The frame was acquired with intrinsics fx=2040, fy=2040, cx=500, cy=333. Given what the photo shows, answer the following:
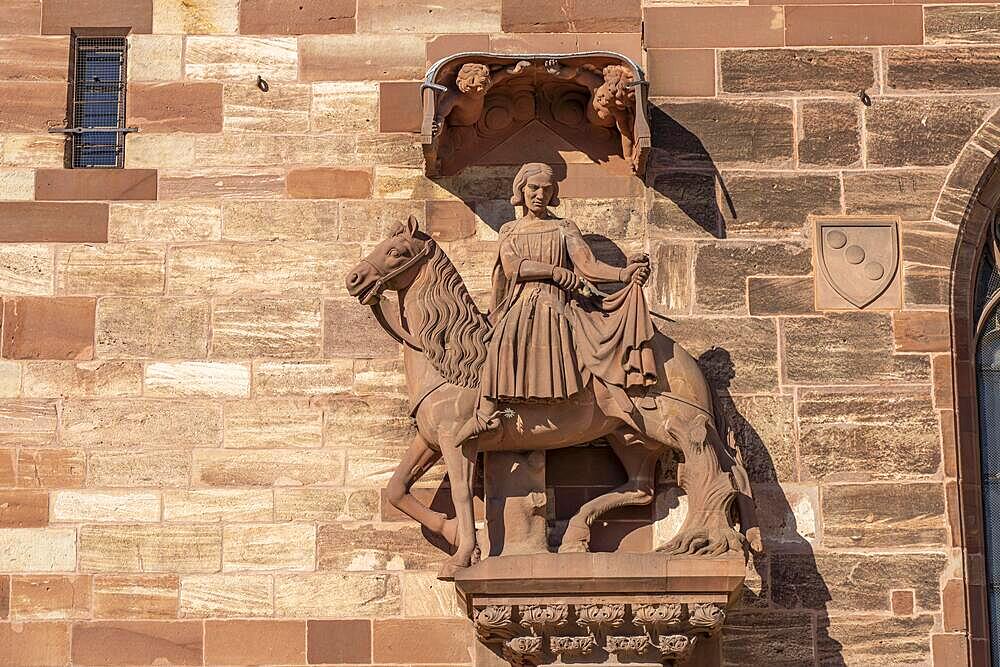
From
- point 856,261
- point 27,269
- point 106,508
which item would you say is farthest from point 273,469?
point 856,261

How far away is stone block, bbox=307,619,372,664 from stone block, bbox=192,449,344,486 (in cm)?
76

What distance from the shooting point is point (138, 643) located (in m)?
10.2

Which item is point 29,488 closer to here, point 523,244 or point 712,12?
point 523,244

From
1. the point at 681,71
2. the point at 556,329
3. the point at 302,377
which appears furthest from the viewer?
the point at 681,71

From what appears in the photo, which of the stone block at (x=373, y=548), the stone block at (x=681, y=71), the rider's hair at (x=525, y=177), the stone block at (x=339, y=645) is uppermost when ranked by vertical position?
the stone block at (x=681, y=71)

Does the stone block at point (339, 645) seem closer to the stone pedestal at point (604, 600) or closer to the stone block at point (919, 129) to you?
the stone pedestal at point (604, 600)

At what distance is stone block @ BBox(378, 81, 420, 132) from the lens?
10914 mm

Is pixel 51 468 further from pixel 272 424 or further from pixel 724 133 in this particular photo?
pixel 724 133

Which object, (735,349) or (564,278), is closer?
(564,278)

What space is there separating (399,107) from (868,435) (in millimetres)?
3024

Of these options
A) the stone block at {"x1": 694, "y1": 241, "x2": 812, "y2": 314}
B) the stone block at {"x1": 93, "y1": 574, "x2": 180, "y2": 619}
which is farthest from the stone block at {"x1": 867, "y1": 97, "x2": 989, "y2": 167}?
the stone block at {"x1": 93, "y1": 574, "x2": 180, "y2": 619}

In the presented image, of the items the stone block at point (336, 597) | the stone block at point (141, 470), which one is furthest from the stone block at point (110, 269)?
the stone block at point (336, 597)

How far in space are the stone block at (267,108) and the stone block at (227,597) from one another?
243 centimetres

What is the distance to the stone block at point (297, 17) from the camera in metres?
11.1
